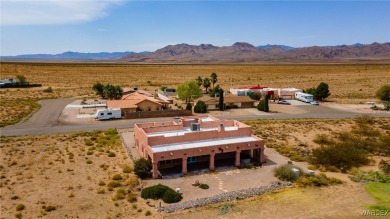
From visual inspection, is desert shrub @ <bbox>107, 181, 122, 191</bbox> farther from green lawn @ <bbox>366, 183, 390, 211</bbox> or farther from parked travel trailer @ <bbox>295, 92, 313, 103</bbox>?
parked travel trailer @ <bbox>295, 92, 313, 103</bbox>

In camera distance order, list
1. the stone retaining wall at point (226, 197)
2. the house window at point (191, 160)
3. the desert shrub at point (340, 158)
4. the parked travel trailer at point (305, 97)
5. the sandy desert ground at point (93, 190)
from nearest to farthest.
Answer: the sandy desert ground at point (93, 190) → the stone retaining wall at point (226, 197) → the house window at point (191, 160) → the desert shrub at point (340, 158) → the parked travel trailer at point (305, 97)

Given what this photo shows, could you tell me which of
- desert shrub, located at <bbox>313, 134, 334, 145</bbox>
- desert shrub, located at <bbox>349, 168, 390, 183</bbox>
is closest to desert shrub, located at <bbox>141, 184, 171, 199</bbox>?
desert shrub, located at <bbox>349, 168, 390, 183</bbox>

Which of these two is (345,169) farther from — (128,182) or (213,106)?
(213,106)

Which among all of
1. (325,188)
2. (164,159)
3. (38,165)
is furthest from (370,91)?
(38,165)

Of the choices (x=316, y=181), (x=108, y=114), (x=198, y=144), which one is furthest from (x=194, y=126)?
(x=108, y=114)

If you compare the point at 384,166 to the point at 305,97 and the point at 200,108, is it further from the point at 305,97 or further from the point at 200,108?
the point at 305,97

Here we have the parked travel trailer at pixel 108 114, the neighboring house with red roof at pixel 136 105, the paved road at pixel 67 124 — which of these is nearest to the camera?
the paved road at pixel 67 124

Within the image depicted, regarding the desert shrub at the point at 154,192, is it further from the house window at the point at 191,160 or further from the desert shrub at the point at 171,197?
the house window at the point at 191,160

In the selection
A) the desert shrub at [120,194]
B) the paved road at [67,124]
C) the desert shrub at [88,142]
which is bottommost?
the desert shrub at [120,194]

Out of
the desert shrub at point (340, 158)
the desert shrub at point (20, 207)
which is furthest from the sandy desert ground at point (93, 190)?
the desert shrub at point (340, 158)
